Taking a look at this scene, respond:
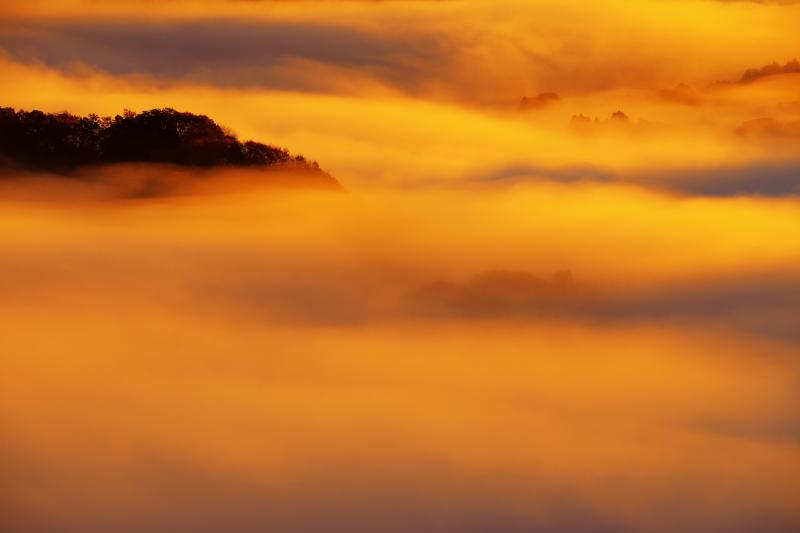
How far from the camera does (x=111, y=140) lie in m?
62.9

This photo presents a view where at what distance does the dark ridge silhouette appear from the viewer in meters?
62.4

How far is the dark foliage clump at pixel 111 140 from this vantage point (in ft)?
205

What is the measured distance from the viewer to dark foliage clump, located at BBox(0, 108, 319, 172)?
6244 centimetres

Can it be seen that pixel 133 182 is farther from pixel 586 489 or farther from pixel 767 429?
pixel 767 429

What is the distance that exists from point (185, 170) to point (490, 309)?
96.7ft

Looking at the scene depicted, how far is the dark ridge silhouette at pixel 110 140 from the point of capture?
2458 inches

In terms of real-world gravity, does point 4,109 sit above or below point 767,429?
above

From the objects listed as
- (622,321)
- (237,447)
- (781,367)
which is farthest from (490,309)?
(237,447)

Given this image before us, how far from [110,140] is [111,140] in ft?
0.38

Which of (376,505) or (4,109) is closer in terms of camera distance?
(376,505)

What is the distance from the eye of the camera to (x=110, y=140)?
6303cm

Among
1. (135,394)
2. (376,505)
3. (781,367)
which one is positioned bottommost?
(376,505)

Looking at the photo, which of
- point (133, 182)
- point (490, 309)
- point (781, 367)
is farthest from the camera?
point (490, 309)

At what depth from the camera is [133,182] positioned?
69.0 m
